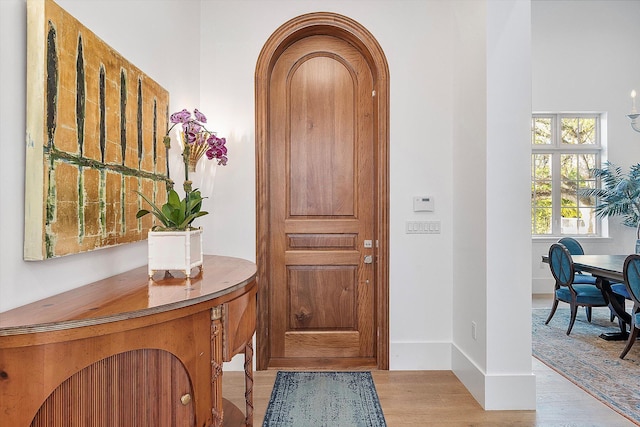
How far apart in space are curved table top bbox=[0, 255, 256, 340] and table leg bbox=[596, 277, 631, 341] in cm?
380

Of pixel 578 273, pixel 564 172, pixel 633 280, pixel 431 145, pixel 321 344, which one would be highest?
pixel 564 172

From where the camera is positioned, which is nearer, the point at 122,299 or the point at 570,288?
the point at 122,299

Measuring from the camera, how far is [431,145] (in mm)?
3127

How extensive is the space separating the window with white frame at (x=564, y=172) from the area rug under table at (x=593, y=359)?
1802mm

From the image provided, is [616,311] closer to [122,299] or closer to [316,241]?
[316,241]

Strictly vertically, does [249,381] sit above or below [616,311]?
above

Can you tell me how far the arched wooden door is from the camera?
3.22 meters

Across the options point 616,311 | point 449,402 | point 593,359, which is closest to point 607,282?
point 616,311

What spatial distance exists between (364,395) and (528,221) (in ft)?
4.89

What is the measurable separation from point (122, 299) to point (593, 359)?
3652mm

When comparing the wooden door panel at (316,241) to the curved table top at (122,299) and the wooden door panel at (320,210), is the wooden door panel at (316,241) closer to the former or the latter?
the wooden door panel at (320,210)

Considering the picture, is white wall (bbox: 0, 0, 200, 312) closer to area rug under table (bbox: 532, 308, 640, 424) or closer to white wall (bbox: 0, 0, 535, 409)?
white wall (bbox: 0, 0, 535, 409)

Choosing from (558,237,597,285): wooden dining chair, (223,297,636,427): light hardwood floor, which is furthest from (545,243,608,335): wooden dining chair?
(223,297,636,427): light hardwood floor

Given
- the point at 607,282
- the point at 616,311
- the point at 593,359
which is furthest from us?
the point at 607,282
